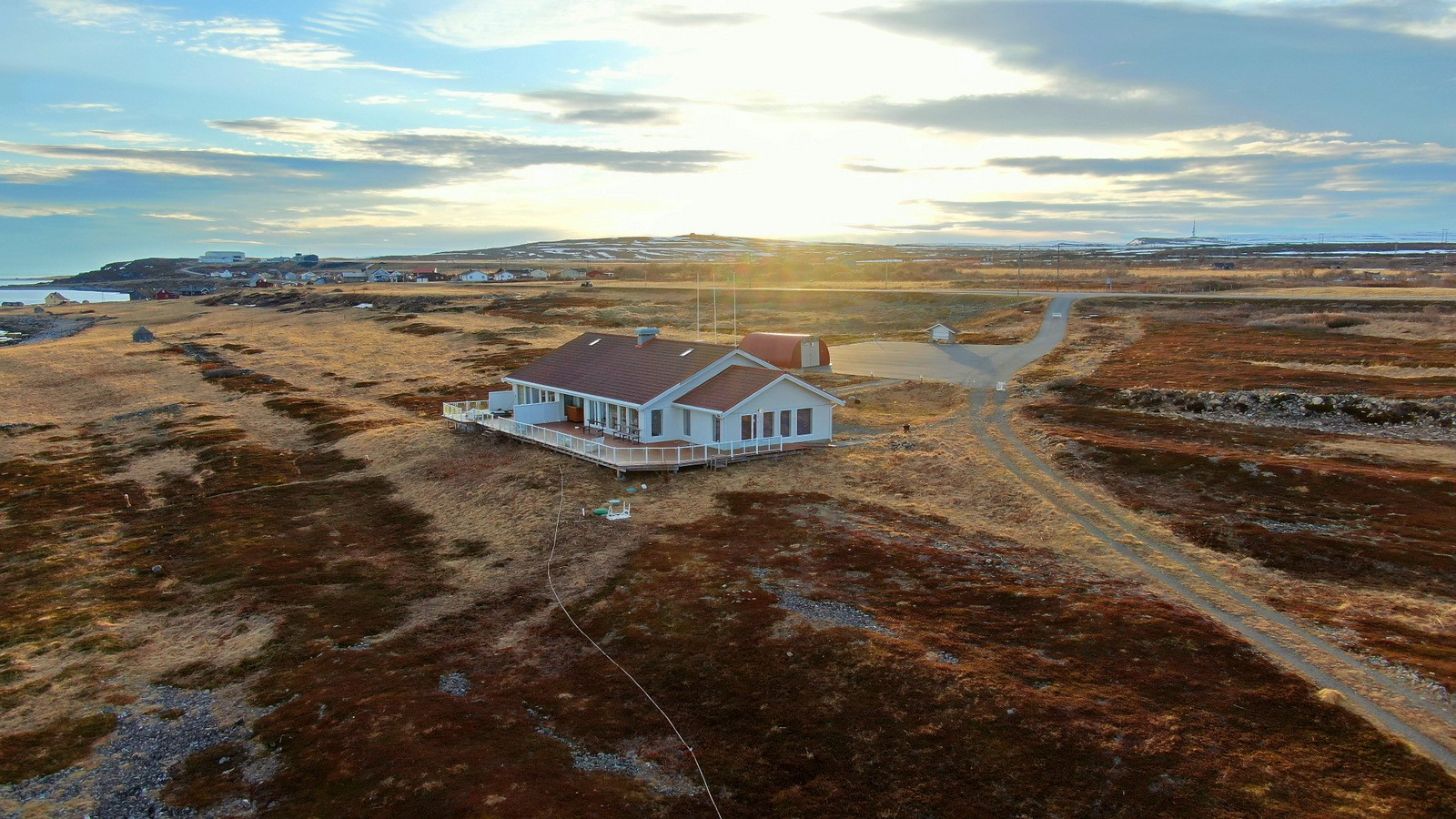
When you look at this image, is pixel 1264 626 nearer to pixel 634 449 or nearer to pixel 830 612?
pixel 830 612

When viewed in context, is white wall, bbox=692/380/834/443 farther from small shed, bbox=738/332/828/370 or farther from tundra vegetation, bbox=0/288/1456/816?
small shed, bbox=738/332/828/370

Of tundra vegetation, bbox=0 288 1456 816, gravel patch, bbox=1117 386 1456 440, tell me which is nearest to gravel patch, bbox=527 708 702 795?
tundra vegetation, bbox=0 288 1456 816

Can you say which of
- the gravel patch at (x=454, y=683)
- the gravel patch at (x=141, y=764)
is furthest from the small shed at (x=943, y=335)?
the gravel patch at (x=141, y=764)

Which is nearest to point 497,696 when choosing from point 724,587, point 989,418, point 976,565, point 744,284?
point 724,587

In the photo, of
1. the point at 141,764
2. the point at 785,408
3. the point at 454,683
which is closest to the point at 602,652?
the point at 454,683

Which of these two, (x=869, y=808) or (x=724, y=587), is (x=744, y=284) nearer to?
(x=724, y=587)
